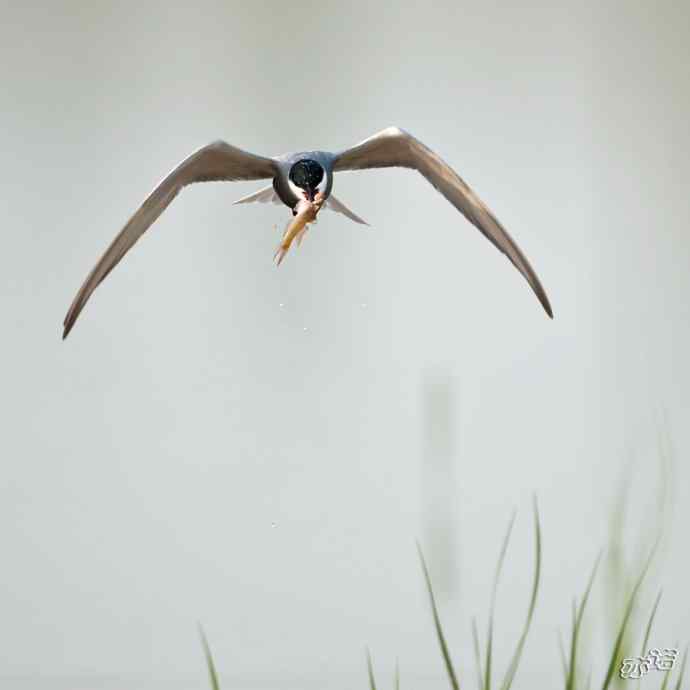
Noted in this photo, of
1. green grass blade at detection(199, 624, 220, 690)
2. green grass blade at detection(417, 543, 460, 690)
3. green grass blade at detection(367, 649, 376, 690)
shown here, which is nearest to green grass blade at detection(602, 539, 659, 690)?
green grass blade at detection(417, 543, 460, 690)

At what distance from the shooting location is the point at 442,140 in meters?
2.02

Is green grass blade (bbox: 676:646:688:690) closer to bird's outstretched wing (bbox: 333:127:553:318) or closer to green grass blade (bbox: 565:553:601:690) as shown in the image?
green grass blade (bbox: 565:553:601:690)

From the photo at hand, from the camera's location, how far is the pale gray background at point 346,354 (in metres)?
2.04

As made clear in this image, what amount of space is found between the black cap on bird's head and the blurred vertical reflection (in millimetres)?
509

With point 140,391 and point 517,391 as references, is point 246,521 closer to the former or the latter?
point 140,391

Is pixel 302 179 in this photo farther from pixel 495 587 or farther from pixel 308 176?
pixel 495 587

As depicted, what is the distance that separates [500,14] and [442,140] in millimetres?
283

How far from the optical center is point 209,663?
2055 millimetres

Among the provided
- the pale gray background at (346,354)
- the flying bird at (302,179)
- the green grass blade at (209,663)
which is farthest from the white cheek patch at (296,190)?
the green grass blade at (209,663)

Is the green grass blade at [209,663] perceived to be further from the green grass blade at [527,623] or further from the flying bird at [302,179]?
the flying bird at [302,179]

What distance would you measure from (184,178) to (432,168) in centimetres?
43

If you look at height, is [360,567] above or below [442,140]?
below

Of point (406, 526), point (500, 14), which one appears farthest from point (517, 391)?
point (500, 14)

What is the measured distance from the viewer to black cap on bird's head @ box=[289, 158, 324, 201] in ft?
5.65
